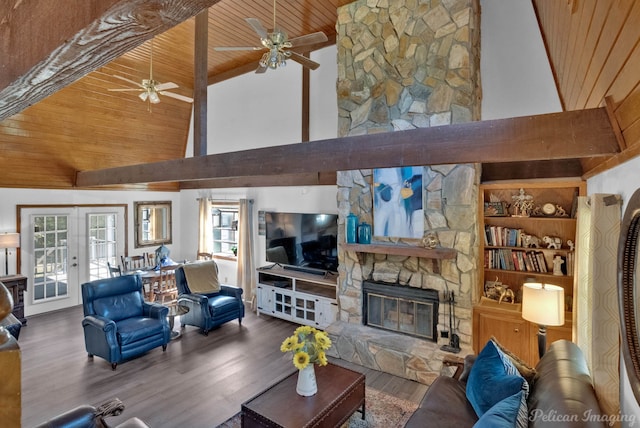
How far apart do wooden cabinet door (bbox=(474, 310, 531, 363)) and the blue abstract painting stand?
1.20m

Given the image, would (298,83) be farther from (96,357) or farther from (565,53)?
(96,357)

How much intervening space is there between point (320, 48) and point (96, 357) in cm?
560

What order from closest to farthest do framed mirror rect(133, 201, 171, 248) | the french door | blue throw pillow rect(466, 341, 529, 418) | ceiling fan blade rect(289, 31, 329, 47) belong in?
blue throw pillow rect(466, 341, 529, 418)
ceiling fan blade rect(289, 31, 329, 47)
the french door
framed mirror rect(133, 201, 171, 248)

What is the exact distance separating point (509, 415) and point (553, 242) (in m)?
2.66

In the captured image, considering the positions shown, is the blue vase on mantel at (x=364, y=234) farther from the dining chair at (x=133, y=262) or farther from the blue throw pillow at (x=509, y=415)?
the dining chair at (x=133, y=262)

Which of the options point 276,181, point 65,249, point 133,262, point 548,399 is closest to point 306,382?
point 548,399

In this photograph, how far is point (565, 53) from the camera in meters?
2.52

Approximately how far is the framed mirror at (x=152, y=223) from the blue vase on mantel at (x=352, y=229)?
520cm

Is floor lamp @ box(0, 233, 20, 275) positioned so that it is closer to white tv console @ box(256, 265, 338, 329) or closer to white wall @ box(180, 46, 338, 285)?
white wall @ box(180, 46, 338, 285)

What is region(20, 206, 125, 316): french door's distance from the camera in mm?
6191

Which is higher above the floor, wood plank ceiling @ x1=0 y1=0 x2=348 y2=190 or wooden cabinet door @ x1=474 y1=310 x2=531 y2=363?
wood plank ceiling @ x1=0 y1=0 x2=348 y2=190

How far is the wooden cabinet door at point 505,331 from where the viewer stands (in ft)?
12.3

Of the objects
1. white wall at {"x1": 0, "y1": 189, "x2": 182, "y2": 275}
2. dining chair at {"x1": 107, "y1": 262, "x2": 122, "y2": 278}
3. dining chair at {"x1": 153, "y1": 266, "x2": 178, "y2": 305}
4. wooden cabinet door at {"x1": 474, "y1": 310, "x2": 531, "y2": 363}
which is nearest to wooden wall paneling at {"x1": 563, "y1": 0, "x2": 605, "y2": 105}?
wooden cabinet door at {"x1": 474, "y1": 310, "x2": 531, "y2": 363}

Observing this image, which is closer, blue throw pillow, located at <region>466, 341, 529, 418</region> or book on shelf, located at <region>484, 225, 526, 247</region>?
blue throw pillow, located at <region>466, 341, 529, 418</region>
